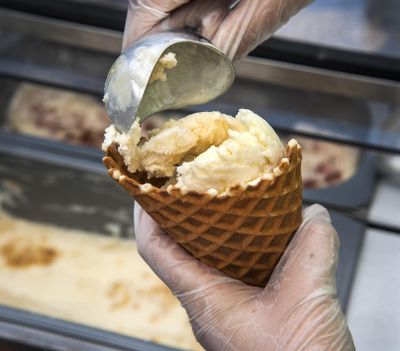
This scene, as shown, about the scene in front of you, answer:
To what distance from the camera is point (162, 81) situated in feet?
5.94

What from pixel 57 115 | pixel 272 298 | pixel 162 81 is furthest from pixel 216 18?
pixel 57 115

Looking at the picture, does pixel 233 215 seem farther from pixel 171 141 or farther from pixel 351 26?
pixel 351 26

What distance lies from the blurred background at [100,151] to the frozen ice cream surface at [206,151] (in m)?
0.91

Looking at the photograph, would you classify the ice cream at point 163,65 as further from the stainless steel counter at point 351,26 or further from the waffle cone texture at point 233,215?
the stainless steel counter at point 351,26

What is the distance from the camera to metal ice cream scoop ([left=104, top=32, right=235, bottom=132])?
167 cm

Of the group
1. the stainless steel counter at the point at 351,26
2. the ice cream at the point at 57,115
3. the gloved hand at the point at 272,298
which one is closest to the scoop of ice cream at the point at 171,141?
the gloved hand at the point at 272,298

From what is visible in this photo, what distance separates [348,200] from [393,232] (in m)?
0.20

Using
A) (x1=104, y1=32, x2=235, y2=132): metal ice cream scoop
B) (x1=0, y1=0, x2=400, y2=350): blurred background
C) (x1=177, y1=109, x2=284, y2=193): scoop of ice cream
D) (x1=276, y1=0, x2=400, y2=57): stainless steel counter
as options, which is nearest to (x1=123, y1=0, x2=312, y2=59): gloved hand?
(x1=104, y1=32, x2=235, y2=132): metal ice cream scoop

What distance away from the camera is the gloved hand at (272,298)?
1.73 metres

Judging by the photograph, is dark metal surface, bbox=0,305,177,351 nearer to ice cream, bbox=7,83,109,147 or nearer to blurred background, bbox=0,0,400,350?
blurred background, bbox=0,0,400,350

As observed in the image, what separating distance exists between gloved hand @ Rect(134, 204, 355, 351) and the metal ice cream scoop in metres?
0.34

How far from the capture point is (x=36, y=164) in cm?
303

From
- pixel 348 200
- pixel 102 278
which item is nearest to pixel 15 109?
pixel 102 278

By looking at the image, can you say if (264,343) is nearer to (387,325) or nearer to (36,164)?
(387,325)
